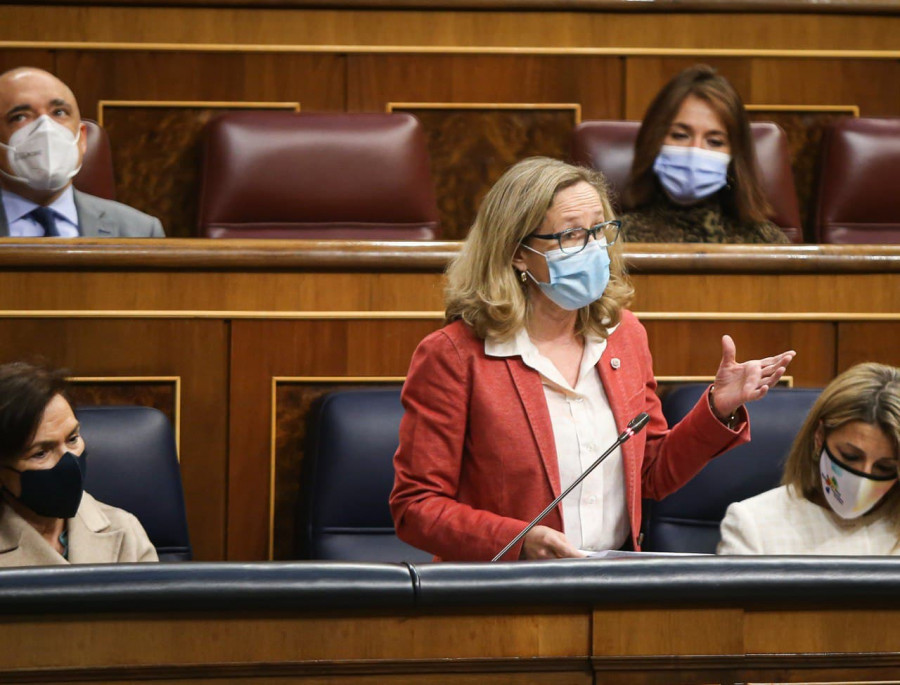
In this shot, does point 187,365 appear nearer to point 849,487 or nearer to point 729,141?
point 849,487

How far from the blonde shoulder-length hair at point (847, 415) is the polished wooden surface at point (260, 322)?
0.40ft

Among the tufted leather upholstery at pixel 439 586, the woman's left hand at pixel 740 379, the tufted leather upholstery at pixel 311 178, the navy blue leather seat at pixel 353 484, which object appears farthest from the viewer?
the tufted leather upholstery at pixel 311 178

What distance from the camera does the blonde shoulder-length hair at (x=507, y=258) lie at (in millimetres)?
721

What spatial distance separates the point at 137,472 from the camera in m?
0.87

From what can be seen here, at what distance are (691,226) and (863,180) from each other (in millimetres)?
268

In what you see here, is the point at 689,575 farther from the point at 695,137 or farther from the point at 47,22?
the point at 47,22

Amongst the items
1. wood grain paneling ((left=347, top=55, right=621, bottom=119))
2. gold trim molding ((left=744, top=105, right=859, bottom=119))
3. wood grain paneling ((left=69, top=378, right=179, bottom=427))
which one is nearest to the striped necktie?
wood grain paneling ((left=69, top=378, right=179, bottom=427))

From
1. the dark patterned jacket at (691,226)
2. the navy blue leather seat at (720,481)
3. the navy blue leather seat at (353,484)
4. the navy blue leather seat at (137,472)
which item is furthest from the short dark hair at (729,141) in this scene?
the navy blue leather seat at (137,472)

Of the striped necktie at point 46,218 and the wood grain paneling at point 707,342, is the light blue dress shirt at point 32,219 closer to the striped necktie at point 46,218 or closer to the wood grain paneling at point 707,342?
the striped necktie at point 46,218

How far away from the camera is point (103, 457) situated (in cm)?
87

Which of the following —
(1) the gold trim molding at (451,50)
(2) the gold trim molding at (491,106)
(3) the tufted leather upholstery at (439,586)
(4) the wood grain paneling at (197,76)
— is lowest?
(3) the tufted leather upholstery at (439,586)

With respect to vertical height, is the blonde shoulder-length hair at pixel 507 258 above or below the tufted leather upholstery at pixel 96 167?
below

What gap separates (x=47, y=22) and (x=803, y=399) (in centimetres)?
92

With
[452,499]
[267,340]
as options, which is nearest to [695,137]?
[267,340]
